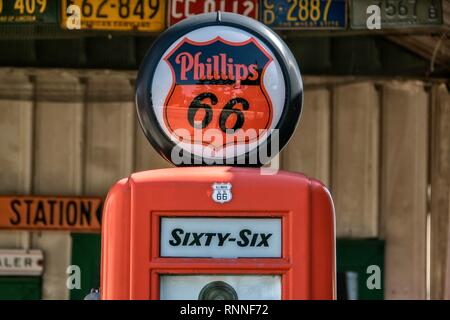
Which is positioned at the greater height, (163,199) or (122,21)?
(122,21)

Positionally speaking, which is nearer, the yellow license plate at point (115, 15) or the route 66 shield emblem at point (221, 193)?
the route 66 shield emblem at point (221, 193)

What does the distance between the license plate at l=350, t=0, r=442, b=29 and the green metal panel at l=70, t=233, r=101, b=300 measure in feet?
10.8

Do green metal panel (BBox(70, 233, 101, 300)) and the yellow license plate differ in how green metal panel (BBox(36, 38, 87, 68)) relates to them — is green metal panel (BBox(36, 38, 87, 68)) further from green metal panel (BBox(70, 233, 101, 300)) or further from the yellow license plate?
green metal panel (BBox(70, 233, 101, 300))

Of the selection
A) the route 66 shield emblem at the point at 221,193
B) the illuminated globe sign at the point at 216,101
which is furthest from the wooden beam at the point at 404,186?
the route 66 shield emblem at the point at 221,193

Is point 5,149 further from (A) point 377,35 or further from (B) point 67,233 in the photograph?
(A) point 377,35

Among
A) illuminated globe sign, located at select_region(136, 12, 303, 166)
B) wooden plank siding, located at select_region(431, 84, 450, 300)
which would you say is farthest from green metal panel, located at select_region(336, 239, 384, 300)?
illuminated globe sign, located at select_region(136, 12, 303, 166)

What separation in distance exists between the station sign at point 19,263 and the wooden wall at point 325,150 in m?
0.12

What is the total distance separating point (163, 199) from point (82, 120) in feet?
19.0

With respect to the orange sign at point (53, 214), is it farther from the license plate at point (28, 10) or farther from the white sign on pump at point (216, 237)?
the white sign on pump at point (216, 237)

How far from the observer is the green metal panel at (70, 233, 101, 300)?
361 inches

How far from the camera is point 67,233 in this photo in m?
9.30

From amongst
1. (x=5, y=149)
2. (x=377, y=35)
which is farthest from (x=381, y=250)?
(x=5, y=149)

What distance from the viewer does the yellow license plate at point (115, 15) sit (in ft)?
26.8

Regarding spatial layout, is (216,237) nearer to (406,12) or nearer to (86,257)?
(406,12)
